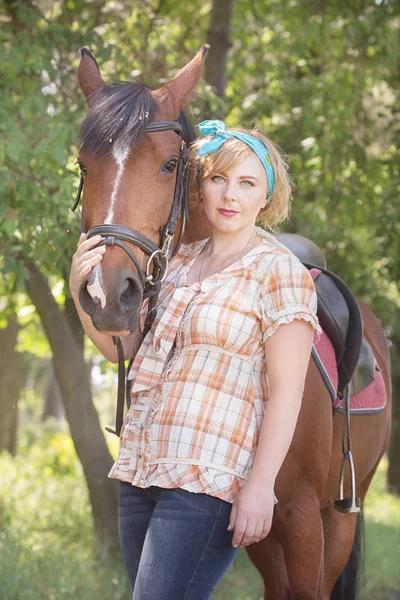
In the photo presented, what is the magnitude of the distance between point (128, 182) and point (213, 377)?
2.11 ft

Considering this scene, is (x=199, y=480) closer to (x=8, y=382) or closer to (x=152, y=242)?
(x=152, y=242)

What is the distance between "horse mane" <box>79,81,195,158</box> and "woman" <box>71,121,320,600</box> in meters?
0.22

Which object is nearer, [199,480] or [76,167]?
[199,480]

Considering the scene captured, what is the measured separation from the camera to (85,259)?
84.7 inches

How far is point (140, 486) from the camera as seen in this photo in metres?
2.19

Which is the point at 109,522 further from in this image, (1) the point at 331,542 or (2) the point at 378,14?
(2) the point at 378,14

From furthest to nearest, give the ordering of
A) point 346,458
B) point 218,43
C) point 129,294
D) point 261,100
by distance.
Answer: point 261,100, point 218,43, point 346,458, point 129,294

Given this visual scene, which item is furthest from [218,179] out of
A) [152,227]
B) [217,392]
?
[217,392]

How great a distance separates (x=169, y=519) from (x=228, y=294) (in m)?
0.66

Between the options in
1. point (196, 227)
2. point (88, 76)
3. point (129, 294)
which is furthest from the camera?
point (196, 227)

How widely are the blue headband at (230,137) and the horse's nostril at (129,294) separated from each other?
52 centimetres

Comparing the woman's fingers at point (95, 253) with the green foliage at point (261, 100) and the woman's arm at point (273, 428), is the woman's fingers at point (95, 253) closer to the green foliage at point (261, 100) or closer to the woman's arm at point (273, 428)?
the woman's arm at point (273, 428)

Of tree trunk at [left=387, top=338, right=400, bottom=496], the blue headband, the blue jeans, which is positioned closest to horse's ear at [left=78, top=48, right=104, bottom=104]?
the blue headband

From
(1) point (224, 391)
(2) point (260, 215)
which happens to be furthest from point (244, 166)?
(1) point (224, 391)
